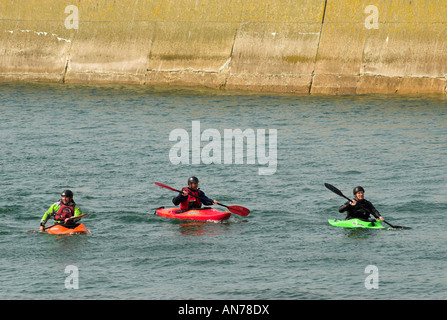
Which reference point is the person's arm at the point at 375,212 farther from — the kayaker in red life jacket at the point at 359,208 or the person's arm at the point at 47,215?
the person's arm at the point at 47,215

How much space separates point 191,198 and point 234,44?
17.5 metres

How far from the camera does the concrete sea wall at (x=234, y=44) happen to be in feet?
115

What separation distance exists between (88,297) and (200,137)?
16.3 metres

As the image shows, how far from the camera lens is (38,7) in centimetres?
4119

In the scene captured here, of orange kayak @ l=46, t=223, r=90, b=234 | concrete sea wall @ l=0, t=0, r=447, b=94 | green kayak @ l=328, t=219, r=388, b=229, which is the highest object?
concrete sea wall @ l=0, t=0, r=447, b=94

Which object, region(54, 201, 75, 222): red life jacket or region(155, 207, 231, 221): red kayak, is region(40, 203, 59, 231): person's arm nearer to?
region(54, 201, 75, 222): red life jacket

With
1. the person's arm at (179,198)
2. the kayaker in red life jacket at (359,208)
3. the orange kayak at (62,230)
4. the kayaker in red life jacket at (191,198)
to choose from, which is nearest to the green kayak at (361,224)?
the kayaker in red life jacket at (359,208)

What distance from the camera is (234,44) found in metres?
37.5

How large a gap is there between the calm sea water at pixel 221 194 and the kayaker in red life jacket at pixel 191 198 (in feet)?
2.06

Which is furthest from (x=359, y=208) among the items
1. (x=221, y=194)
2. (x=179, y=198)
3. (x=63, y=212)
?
(x=63, y=212)

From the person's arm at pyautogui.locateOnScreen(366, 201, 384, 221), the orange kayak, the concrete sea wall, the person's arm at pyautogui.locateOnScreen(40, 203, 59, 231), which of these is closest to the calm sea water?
the orange kayak

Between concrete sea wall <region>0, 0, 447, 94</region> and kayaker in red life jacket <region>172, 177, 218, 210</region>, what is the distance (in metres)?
16.5

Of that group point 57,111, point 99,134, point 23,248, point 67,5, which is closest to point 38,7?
point 67,5

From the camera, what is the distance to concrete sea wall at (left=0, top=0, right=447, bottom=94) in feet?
115
